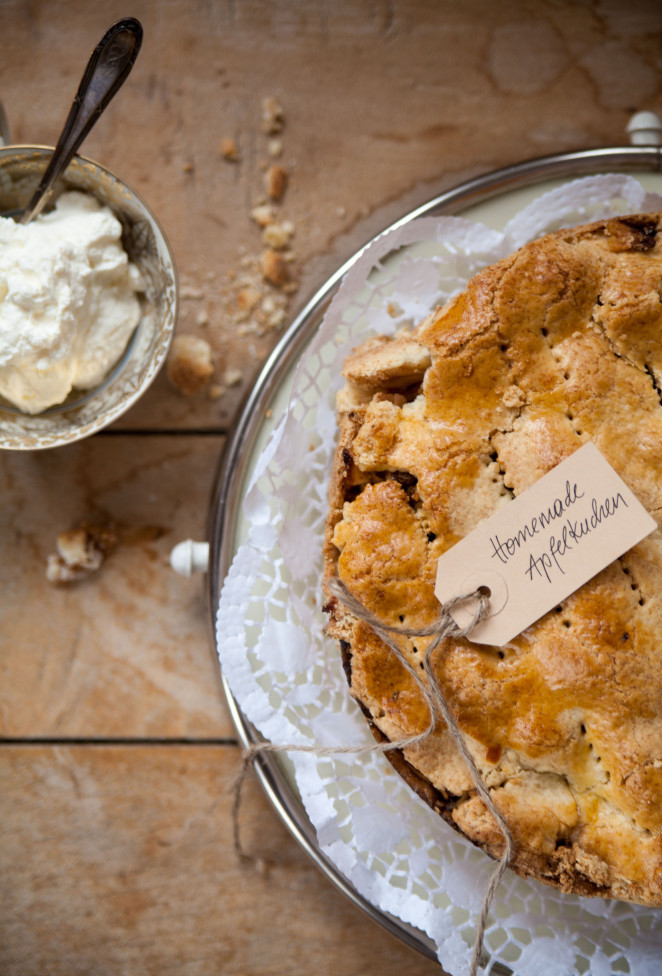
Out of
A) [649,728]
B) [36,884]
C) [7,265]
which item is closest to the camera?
[649,728]

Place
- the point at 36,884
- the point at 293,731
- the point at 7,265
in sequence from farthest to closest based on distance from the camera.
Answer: the point at 36,884
the point at 7,265
the point at 293,731

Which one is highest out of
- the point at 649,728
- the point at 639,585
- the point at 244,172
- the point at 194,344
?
the point at 244,172

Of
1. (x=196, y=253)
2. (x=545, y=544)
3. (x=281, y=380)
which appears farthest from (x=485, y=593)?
(x=196, y=253)

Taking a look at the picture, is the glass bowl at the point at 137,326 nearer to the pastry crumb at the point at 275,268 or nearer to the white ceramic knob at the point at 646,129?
the pastry crumb at the point at 275,268

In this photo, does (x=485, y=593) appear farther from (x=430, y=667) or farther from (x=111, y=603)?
(x=111, y=603)

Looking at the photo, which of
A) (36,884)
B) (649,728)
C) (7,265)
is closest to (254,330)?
(7,265)

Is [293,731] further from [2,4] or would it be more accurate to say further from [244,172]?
[2,4]

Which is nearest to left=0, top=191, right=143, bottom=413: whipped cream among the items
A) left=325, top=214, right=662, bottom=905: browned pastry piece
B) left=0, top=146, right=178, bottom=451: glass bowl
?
left=0, top=146, right=178, bottom=451: glass bowl
